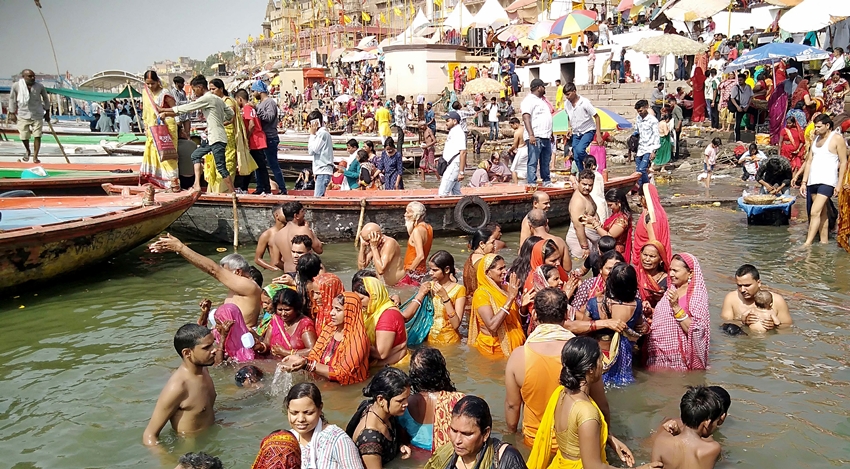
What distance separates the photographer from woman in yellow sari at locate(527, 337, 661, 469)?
348 cm

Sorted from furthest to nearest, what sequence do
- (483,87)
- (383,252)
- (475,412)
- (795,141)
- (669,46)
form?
1. (483,87)
2. (669,46)
3. (795,141)
4. (383,252)
5. (475,412)

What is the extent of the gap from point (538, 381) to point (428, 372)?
2.21ft

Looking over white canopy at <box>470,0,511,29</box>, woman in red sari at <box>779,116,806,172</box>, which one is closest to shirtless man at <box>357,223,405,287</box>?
woman in red sari at <box>779,116,806,172</box>

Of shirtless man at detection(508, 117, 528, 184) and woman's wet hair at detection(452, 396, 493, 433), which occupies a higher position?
shirtless man at detection(508, 117, 528, 184)

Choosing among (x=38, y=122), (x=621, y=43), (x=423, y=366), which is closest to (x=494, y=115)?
(x=621, y=43)

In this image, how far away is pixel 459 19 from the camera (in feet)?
137

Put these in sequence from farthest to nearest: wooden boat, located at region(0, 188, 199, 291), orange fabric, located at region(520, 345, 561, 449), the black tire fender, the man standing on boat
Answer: the man standing on boat
the black tire fender
wooden boat, located at region(0, 188, 199, 291)
orange fabric, located at region(520, 345, 561, 449)

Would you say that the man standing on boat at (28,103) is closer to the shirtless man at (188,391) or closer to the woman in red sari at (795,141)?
the shirtless man at (188,391)

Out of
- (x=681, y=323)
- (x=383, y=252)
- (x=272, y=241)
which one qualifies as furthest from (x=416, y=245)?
(x=681, y=323)

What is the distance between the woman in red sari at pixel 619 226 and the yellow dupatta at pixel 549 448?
12.1 feet

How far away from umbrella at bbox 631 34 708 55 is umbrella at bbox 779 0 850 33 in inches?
125

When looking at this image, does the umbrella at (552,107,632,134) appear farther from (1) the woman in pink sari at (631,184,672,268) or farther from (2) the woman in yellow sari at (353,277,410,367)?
(2) the woman in yellow sari at (353,277,410,367)

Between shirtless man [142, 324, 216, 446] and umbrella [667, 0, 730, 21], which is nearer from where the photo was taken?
shirtless man [142, 324, 216, 446]

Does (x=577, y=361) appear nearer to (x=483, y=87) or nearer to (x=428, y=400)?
(x=428, y=400)
